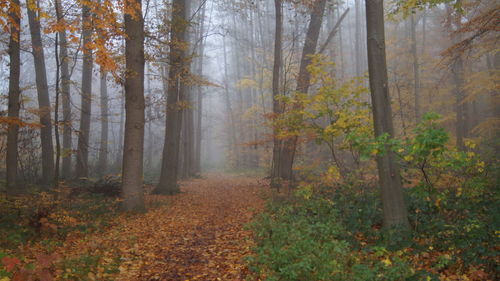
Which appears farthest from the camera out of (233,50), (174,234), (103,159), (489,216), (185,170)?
(233,50)

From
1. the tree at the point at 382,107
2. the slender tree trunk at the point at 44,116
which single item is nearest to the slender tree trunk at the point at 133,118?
the slender tree trunk at the point at 44,116

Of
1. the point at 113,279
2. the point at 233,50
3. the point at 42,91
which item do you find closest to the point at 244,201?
the point at 113,279

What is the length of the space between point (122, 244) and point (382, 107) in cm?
518

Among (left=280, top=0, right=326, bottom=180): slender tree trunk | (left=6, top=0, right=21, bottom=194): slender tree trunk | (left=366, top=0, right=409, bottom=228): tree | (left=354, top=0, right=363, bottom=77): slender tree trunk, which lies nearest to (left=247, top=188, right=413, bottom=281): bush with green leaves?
(left=366, top=0, right=409, bottom=228): tree

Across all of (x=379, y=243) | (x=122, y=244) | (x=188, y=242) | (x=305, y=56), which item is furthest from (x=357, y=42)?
(x=122, y=244)

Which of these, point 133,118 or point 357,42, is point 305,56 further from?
point 357,42

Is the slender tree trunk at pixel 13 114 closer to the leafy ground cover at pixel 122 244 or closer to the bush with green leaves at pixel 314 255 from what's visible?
the leafy ground cover at pixel 122 244

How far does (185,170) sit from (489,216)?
52.7 ft

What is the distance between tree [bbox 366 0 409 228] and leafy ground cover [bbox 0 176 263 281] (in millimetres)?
2625

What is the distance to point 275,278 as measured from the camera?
403cm

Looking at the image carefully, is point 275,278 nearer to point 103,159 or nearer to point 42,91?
point 42,91

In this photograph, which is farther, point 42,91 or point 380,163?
point 42,91

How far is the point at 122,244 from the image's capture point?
5809mm

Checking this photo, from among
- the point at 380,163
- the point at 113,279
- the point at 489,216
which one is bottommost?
the point at 113,279
